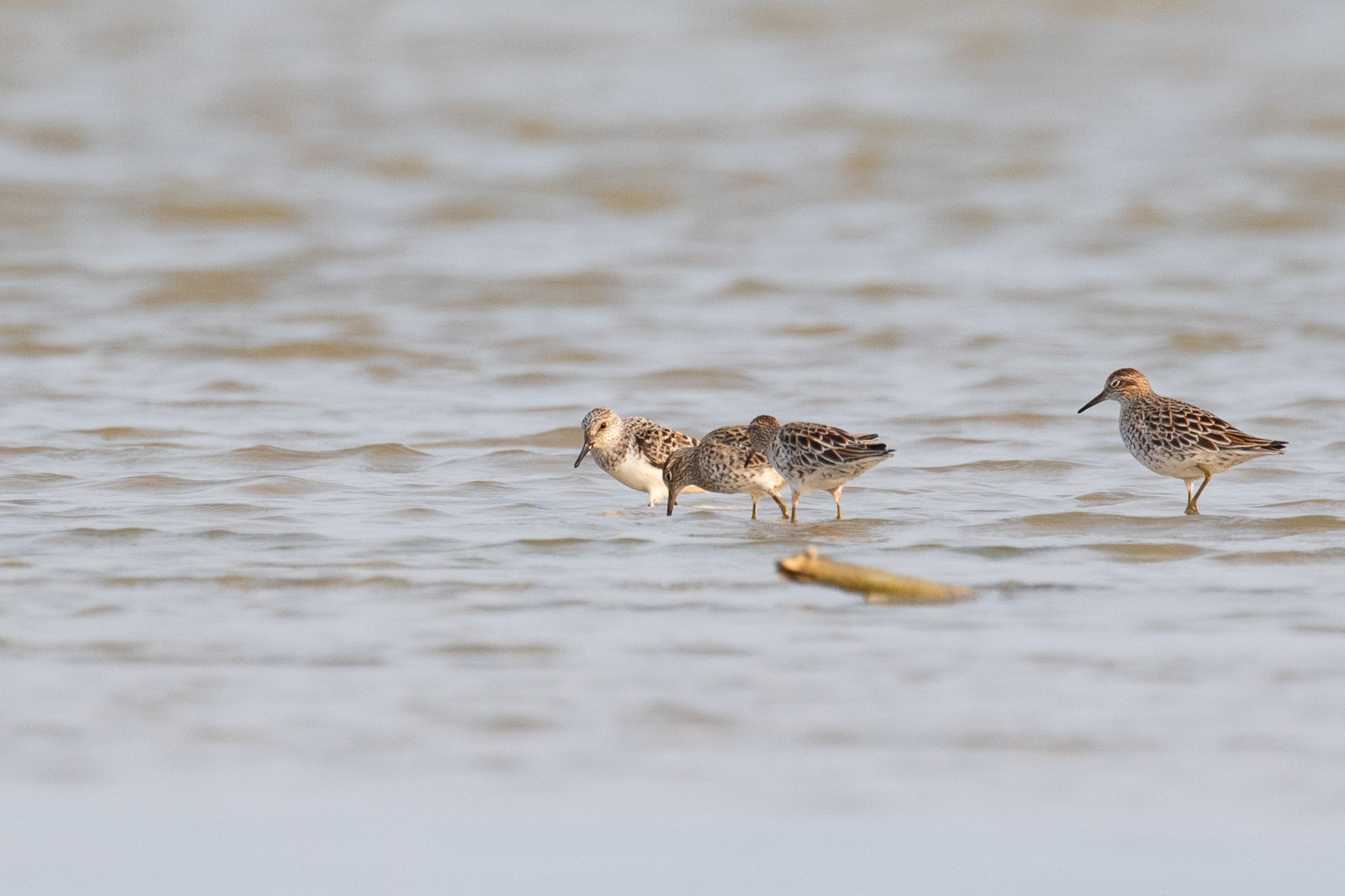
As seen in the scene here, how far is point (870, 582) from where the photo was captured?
6770 millimetres

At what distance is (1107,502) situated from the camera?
9.62 m

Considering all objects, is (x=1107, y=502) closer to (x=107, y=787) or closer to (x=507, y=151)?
(x=107, y=787)

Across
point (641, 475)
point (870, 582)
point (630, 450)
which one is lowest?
point (870, 582)

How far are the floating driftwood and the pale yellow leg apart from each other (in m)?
2.44

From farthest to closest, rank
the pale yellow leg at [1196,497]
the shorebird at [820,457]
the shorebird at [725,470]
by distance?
the shorebird at [725,470] < the pale yellow leg at [1196,497] < the shorebird at [820,457]

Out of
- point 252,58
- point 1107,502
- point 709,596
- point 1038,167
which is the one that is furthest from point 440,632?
point 252,58

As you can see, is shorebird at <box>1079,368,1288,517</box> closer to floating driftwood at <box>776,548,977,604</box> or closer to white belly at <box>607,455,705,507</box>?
white belly at <box>607,455,705,507</box>

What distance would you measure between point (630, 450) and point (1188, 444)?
2.89 meters

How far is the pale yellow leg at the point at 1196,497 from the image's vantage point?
9203 millimetres

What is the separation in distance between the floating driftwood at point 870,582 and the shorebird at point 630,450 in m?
3.20

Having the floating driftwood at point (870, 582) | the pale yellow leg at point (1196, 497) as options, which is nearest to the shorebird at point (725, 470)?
the pale yellow leg at point (1196, 497)

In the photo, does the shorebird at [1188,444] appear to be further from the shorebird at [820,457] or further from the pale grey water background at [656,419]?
the shorebird at [820,457]

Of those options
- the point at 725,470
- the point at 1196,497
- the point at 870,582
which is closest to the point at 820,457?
the point at 725,470

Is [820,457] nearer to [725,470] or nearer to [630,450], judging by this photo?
[725,470]
